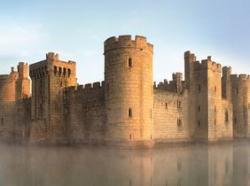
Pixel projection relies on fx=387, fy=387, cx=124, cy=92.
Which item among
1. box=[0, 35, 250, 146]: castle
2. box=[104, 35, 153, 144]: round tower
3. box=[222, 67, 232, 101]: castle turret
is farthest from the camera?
box=[222, 67, 232, 101]: castle turret

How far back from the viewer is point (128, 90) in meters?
28.8

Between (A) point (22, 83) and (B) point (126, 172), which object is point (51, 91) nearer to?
(A) point (22, 83)

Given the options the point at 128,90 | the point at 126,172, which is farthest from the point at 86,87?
the point at 126,172

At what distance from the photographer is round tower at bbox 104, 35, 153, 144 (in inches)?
1125

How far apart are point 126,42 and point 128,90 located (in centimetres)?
371

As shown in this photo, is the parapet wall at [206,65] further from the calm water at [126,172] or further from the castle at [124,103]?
the calm water at [126,172]

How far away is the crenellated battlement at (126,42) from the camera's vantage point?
29461mm

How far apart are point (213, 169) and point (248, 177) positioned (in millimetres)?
2376

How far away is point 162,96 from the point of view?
3494 centimetres

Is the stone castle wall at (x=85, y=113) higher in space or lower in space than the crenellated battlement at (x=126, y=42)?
lower

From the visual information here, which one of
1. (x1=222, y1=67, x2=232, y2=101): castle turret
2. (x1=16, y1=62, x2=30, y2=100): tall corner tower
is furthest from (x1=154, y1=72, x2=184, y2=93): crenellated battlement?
(x1=16, y1=62, x2=30, y2=100): tall corner tower

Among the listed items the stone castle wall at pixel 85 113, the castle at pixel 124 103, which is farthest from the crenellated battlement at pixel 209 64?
the stone castle wall at pixel 85 113

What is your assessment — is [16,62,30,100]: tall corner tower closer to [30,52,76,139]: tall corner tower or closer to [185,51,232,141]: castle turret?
[30,52,76,139]: tall corner tower

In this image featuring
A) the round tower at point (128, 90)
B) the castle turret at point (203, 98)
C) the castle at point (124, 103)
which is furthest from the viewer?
the castle turret at point (203, 98)
